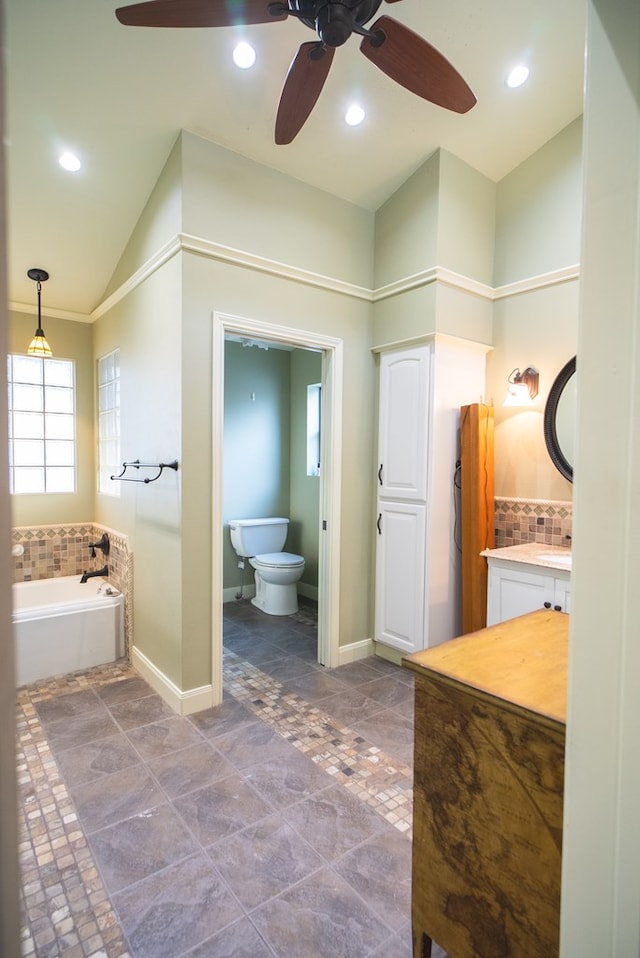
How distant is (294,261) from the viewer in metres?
2.96

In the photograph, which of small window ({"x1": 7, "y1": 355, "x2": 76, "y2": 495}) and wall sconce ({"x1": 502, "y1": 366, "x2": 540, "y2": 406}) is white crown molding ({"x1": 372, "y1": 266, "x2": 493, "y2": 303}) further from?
small window ({"x1": 7, "y1": 355, "x2": 76, "y2": 495})

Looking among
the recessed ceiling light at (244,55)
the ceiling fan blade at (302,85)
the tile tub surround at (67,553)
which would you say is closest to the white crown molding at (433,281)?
the ceiling fan blade at (302,85)

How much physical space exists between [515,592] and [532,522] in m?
0.61

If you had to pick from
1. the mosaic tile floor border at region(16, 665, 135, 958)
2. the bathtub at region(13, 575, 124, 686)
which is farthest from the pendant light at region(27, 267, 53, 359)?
the mosaic tile floor border at region(16, 665, 135, 958)

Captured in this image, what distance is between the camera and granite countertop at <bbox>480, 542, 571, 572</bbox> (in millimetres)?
2531

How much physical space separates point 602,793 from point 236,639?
11.1 feet

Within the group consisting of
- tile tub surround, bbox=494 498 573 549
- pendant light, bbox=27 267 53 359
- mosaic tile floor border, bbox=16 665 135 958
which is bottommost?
mosaic tile floor border, bbox=16 665 135 958

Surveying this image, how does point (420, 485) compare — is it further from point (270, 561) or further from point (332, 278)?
point (270, 561)

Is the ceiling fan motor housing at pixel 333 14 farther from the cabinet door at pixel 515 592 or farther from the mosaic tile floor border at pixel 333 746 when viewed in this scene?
the mosaic tile floor border at pixel 333 746

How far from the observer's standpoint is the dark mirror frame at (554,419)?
2.94m

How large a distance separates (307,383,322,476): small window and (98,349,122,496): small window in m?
1.84

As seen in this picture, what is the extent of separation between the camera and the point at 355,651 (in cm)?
338

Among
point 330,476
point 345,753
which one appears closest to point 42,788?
point 345,753

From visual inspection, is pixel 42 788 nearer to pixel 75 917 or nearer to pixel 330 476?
pixel 75 917
